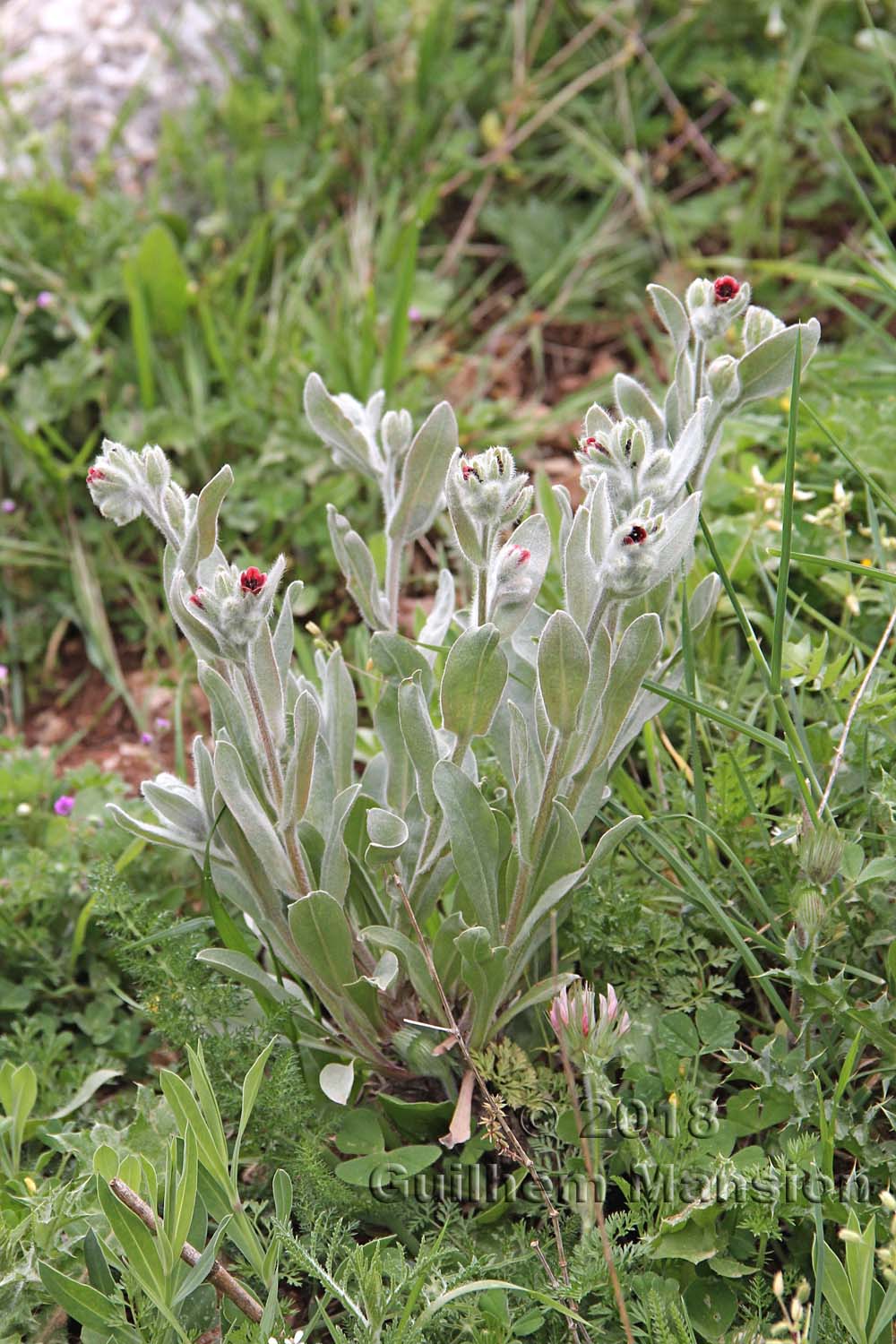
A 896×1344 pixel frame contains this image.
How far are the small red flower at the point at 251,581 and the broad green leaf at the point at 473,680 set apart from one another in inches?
9.7

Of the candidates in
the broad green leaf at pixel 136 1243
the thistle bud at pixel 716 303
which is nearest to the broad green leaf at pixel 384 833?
the broad green leaf at pixel 136 1243

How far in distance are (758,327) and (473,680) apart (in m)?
0.65

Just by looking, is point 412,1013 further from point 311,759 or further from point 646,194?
point 646,194

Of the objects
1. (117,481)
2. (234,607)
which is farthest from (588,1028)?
(117,481)

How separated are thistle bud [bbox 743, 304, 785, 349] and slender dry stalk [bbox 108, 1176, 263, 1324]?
132 cm

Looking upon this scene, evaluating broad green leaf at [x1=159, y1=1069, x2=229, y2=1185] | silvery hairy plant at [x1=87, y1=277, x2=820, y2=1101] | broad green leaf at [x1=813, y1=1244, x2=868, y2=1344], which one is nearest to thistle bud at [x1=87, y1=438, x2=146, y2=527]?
silvery hairy plant at [x1=87, y1=277, x2=820, y2=1101]

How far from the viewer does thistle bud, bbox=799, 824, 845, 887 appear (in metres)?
1.59

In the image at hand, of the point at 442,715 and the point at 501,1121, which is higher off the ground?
the point at 442,715

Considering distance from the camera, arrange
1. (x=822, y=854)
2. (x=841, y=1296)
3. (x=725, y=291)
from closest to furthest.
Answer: (x=841, y=1296) → (x=822, y=854) → (x=725, y=291)

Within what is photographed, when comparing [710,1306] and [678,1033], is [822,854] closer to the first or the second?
[678,1033]

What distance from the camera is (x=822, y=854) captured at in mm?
1592

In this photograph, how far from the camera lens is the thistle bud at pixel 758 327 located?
1.79 m

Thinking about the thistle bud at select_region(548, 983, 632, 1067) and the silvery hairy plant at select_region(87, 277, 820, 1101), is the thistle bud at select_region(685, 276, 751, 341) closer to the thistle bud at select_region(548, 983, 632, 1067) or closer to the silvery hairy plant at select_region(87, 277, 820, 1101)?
the silvery hairy plant at select_region(87, 277, 820, 1101)

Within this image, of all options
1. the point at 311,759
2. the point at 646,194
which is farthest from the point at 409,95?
the point at 311,759
